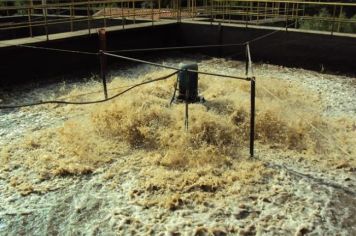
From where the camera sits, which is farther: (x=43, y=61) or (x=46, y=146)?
(x=43, y=61)

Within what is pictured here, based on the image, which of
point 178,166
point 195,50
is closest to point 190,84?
point 178,166

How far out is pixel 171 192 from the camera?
625cm

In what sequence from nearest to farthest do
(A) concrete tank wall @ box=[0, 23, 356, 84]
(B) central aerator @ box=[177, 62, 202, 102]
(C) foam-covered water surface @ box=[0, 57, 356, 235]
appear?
(C) foam-covered water surface @ box=[0, 57, 356, 235]
(B) central aerator @ box=[177, 62, 202, 102]
(A) concrete tank wall @ box=[0, 23, 356, 84]

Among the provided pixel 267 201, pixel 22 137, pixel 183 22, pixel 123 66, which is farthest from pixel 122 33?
pixel 267 201

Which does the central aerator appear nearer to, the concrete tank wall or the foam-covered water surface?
the foam-covered water surface

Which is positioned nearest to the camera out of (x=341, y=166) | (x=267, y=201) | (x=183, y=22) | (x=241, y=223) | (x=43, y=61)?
(x=241, y=223)

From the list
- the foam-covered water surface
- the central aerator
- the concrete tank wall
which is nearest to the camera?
the foam-covered water surface

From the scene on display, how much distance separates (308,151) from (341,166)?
0.63 meters

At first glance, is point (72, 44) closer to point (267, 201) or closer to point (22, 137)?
point (22, 137)

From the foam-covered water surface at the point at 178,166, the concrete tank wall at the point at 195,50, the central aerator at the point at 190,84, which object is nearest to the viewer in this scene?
the foam-covered water surface at the point at 178,166

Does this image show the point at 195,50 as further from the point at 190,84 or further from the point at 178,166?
the point at 178,166

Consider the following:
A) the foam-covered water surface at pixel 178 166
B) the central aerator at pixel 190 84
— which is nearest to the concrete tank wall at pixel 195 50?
the foam-covered water surface at pixel 178 166

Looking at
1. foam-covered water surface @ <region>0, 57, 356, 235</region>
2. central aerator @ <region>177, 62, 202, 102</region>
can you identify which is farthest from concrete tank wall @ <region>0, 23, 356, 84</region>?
central aerator @ <region>177, 62, 202, 102</region>

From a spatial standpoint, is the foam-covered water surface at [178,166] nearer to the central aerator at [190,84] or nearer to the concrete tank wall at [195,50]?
the central aerator at [190,84]
